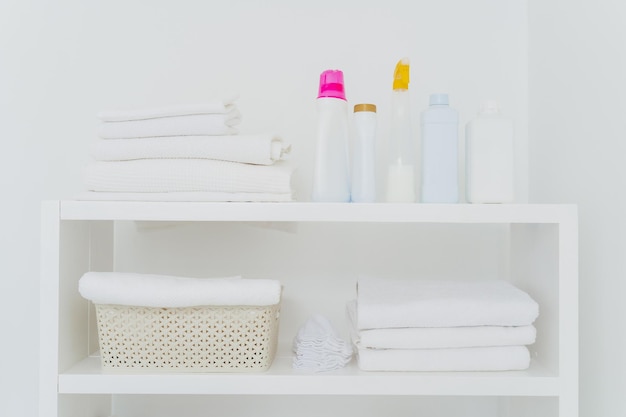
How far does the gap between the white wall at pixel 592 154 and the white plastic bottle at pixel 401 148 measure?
0.33 m

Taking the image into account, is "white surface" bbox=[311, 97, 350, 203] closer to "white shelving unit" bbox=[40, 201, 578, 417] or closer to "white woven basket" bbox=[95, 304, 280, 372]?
"white shelving unit" bbox=[40, 201, 578, 417]

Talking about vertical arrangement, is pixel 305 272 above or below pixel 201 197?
below

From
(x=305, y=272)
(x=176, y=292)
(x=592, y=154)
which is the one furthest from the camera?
(x=305, y=272)

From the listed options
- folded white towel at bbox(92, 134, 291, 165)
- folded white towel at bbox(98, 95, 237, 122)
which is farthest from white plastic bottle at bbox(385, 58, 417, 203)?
folded white towel at bbox(98, 95, 237, 122)

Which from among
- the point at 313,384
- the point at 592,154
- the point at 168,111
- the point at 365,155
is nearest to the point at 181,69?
the point at 168,111

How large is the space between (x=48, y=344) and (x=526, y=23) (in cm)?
117

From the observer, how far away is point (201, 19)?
1374 mm

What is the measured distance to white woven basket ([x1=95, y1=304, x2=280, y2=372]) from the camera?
3.38 feet

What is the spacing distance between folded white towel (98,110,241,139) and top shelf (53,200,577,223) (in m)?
0.14

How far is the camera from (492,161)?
105 centimetres

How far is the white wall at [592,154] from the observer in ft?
3.30

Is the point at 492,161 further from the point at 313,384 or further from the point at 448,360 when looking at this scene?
the point at 313,384

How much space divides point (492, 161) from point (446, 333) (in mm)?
304

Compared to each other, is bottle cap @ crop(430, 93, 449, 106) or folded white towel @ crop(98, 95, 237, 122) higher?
bottle cap @ crop(430, 93, 449, 106)
